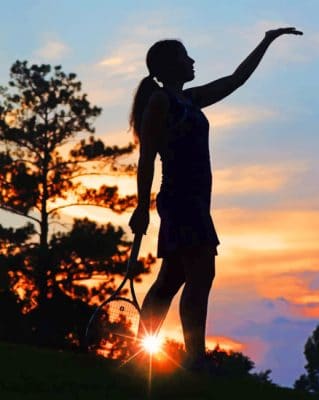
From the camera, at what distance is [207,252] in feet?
25.3

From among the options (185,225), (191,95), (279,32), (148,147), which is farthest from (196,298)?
(279,32)

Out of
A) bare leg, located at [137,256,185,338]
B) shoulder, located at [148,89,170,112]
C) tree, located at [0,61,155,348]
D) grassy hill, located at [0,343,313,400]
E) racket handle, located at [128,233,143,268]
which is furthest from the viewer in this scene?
tree, located at [0,61,155,348]

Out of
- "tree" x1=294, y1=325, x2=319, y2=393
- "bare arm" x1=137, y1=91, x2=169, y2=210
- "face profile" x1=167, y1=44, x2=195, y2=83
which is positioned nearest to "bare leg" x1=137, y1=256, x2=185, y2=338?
"bare arm" x1=137, y1=91, x2=169, y2=210

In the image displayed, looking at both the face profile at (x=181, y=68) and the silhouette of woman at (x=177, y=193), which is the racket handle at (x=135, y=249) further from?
the face profile at (x=181, y=68)

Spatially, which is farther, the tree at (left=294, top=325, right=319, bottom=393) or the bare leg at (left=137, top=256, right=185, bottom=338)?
the tree at (left=294, top=325, right=319, bottom=393)

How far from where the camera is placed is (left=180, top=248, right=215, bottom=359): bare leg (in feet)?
25.3

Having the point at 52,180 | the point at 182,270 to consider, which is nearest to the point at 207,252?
the point at 182,270

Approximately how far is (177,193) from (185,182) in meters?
0.11

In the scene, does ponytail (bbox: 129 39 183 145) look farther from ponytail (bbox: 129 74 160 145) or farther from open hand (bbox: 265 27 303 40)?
open hand (bbox: 265 27 303 40)

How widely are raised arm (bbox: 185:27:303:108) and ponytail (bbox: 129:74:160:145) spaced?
0.44 m

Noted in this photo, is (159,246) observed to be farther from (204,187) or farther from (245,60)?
(245,60)

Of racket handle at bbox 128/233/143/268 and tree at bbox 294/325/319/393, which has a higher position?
tree at bbox 294/325/319/393

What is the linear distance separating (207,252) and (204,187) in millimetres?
508

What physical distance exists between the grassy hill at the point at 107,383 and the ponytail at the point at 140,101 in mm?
1872
